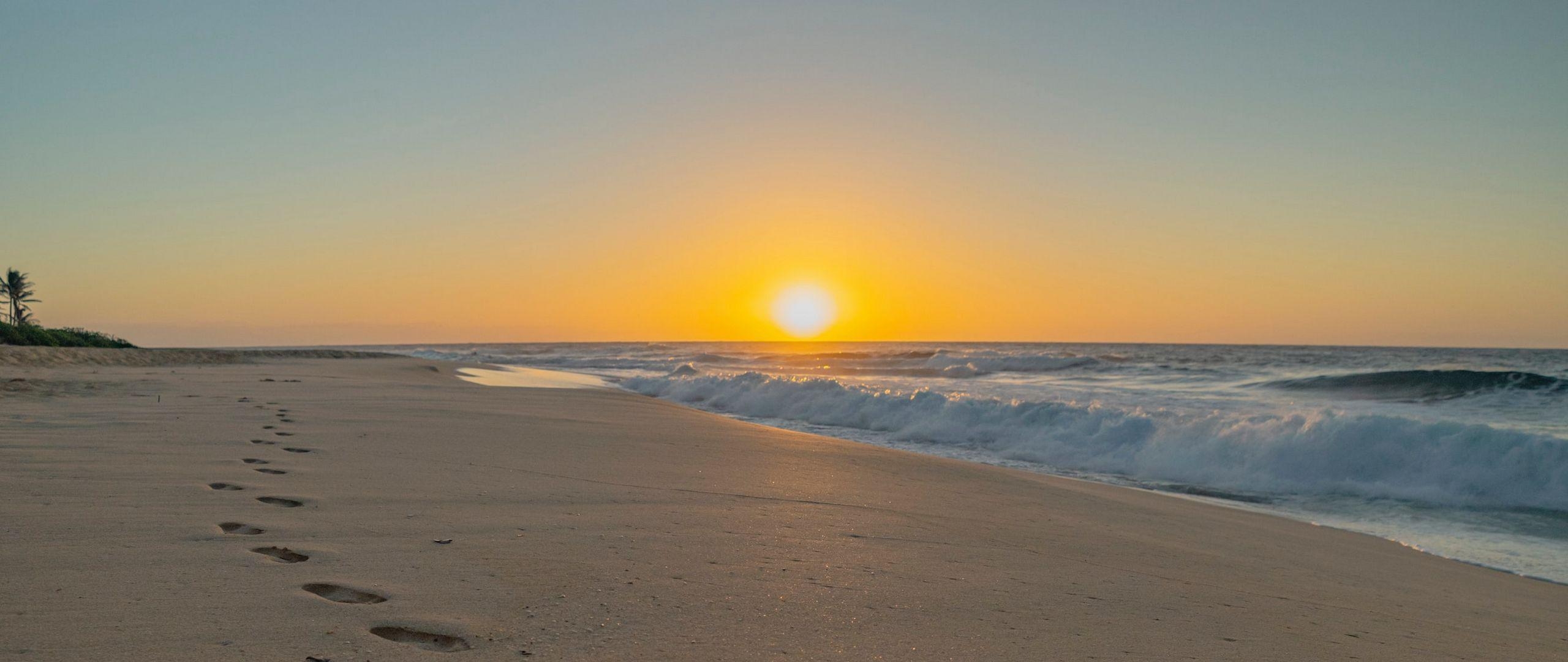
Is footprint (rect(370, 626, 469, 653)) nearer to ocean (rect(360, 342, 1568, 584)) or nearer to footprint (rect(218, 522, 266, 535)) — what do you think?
footprint (rect(218, 522, 266, 535))

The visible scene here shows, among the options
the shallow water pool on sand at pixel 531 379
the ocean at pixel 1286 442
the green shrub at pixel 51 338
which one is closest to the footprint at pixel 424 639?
the ocean at pixel 1286 442

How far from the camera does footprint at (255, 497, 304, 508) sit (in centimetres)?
366

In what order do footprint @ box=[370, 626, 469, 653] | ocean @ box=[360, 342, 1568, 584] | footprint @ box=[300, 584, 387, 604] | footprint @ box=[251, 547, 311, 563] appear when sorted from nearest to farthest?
footprint @ box=[370, 626, 469, 653], footprint @ box=[300, 584, 387, 604], footprint @ box=[251, 547, 311, 563], ocean @ box=[360, 342, 1568, 584]

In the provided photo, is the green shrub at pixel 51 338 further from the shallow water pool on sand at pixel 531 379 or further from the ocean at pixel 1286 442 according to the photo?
the ocean at pixel 1286 442

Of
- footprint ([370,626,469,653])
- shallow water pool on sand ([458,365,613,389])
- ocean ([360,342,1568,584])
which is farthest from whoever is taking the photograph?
shallow water pool on sand ([458,365,613,389])

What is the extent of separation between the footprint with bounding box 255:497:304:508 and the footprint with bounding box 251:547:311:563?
80 centimetres

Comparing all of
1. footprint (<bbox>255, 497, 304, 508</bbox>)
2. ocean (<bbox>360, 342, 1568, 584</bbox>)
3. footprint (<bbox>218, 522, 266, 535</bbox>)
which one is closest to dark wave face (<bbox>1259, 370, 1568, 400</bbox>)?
ocean (<bbox>360, 342, 1568, 584</bbox>)

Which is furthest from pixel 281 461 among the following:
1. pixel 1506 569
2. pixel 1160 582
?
pixel 1506 569

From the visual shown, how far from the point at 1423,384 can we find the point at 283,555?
25.8 m

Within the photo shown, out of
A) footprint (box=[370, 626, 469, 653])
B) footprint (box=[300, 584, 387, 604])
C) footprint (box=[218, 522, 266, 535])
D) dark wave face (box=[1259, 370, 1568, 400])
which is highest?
dark wave face (box=[1259, 370, 1568, 400])

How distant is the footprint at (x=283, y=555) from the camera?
110 inches

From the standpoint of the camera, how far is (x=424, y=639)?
7.22 ft

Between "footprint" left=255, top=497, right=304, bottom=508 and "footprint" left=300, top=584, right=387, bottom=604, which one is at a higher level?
"footprint" left=255, top=497, right=304, bottom=508

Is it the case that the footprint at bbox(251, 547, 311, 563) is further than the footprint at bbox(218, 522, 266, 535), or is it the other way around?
the footprint at bbox(218, 522, 266, 535)
